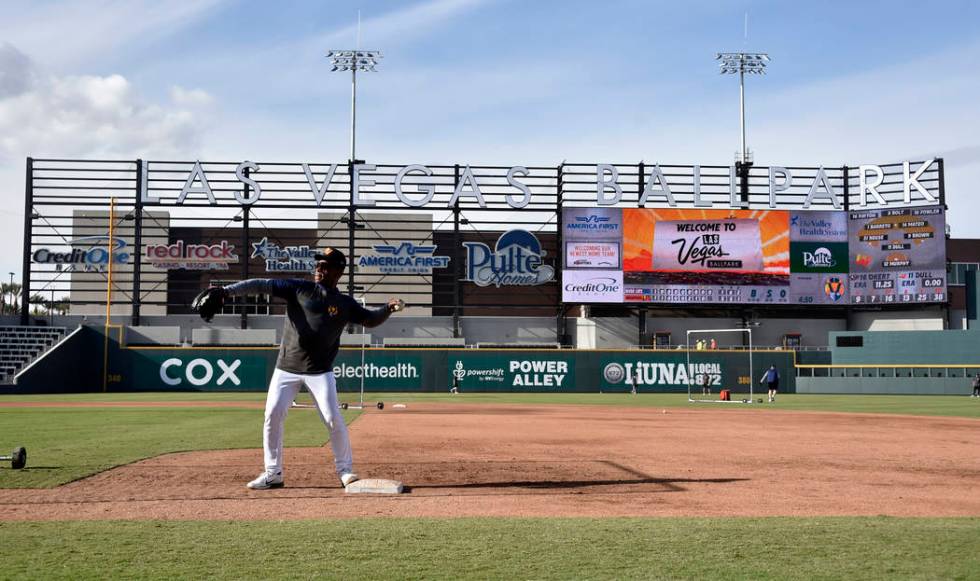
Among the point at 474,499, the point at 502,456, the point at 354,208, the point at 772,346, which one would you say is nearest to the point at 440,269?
the point at 354,208

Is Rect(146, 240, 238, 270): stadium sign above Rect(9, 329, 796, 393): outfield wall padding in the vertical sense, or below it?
above

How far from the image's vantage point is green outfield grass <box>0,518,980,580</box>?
471 cm

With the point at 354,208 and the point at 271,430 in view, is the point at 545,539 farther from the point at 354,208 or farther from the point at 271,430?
the point at 354,208

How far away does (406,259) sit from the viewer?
5434cm

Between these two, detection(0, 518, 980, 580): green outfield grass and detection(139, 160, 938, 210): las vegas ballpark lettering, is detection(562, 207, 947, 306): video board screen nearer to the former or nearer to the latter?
detection(139, 160, 938, 210): las vegas ballpark lettering

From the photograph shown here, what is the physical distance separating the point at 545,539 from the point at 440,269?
5302 cm

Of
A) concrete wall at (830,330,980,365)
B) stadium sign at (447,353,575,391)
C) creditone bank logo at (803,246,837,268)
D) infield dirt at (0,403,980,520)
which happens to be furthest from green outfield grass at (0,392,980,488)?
creditone bank logo at (803,246,837,268)

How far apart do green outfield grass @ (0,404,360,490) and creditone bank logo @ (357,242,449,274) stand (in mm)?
31030

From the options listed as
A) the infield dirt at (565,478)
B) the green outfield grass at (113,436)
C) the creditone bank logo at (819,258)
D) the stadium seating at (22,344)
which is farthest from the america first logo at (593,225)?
the infield dirt at (565,478)

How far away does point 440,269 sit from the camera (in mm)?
58500

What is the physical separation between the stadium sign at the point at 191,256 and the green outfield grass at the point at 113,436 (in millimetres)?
31978

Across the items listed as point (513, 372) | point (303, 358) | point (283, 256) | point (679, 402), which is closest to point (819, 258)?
point (513, 372)

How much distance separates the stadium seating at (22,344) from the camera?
43031mm

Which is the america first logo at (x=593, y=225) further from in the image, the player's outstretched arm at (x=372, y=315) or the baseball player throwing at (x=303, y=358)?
the baseball player throwing at (x=303, y=358)
